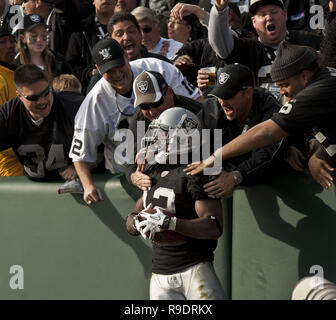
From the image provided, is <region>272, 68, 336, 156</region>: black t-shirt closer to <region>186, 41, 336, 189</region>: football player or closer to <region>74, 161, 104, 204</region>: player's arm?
<region>186, 41, 336, 189</region>: football player

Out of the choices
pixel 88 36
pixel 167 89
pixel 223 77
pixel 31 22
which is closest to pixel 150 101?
pixel 167 89

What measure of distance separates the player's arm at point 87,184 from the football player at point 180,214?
97 centimetres

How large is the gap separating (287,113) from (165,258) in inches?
48.0

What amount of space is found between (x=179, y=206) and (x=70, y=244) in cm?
162

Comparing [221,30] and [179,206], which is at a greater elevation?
[221,30]

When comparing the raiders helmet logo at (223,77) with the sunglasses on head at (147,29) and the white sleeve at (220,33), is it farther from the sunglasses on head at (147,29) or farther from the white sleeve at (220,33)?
the sunglasses on head at (147,29)

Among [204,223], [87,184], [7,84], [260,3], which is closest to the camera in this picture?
[204,223]

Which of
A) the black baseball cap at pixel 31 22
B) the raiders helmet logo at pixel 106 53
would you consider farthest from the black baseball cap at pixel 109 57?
the black baseball cap at pixel 31 22

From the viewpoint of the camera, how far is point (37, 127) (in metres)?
6.25

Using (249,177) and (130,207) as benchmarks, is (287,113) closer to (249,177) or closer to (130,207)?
(249,177)

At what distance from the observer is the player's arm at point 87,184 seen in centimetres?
578

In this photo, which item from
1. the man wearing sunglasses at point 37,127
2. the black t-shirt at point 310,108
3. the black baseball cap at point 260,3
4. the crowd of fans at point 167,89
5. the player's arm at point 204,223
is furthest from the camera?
the black baseball cap at point 260,3

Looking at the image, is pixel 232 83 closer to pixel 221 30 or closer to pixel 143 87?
pixel 143 87
